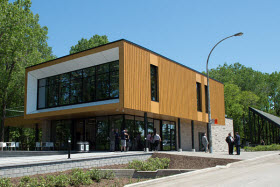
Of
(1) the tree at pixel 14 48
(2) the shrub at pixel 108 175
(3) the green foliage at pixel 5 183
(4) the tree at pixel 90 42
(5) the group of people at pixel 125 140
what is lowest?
(2) the shrub at pixel 108 175

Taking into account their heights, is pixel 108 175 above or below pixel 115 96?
below

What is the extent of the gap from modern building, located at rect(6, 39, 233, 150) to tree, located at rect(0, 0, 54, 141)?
8.05 meters

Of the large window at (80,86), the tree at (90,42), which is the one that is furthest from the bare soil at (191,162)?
the tree at (90,42)

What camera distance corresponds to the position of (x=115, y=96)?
22.4 metres

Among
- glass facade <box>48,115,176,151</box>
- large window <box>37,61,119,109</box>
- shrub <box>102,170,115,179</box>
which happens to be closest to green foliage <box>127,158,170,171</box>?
shrub <box>102,170,115,179</box>

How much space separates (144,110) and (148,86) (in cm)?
184

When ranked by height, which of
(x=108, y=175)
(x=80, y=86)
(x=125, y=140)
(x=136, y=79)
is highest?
(x=80, y=86)

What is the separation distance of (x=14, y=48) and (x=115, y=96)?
699 inches

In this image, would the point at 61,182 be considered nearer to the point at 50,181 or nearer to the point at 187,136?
the point at 50,181

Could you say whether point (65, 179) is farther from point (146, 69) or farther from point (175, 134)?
point (175, 134)

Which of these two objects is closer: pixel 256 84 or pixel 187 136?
pixel 187 136

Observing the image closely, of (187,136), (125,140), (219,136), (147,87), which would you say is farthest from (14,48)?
(219,136)

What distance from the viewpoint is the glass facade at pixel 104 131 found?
23.5m

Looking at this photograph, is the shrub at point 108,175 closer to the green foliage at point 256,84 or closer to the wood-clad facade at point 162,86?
the wood-clad facade at point 162,86
